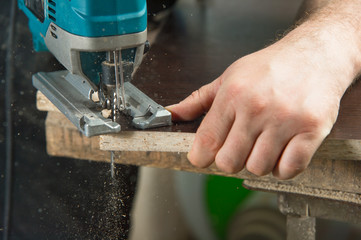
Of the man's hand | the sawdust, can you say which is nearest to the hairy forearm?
the man's hand

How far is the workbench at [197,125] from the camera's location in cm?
83

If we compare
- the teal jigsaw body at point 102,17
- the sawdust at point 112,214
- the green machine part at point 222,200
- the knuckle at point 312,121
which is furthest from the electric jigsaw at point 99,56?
the green machine part at point 222,200

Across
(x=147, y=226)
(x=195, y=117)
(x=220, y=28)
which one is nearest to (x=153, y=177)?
(x=147, y=226)

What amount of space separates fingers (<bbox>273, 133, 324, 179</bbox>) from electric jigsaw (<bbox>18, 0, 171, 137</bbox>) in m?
0.21

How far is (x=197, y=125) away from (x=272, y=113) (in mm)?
171

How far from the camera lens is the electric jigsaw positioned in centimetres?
76

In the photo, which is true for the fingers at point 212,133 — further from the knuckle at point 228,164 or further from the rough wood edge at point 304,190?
the rough wood edge at point 304,190

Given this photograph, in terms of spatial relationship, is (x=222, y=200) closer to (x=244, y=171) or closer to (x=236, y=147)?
(x=244, y=171)

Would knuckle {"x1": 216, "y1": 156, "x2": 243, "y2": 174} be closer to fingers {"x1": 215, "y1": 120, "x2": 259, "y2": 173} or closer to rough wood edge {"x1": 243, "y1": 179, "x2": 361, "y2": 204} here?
fingers {"x1": 215, "y1": 120, "x2": 259, "y2": 173}

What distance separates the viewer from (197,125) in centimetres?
85

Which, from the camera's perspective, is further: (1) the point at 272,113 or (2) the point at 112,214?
(2) the point at 112,214

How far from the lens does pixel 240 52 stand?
1.20 metres

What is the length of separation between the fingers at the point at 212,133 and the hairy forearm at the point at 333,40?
18 cm

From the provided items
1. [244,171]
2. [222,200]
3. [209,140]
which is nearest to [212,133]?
[209,140]
